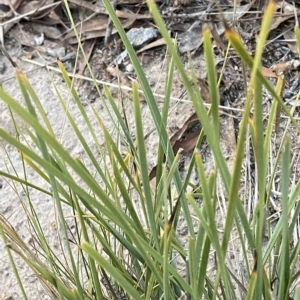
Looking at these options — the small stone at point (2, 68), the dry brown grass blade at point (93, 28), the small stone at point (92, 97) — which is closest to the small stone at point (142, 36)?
the dry brown grass blade at point (93, 28)

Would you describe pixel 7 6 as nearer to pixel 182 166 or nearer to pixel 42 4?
pixel 42 4

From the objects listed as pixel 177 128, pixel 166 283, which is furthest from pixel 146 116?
pixel 166 283

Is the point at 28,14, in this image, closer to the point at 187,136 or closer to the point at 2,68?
the point at 2,68

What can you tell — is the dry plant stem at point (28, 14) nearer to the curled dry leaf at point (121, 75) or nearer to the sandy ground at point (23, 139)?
the sandy ground at point (23, 139)

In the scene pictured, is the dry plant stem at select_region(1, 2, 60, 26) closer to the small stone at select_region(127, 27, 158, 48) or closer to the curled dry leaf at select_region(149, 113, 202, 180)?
the small stone at select_region(127, 27, 158, 48)

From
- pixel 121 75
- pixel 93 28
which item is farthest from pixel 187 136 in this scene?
pixel 93 28

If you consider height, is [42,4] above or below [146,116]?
above

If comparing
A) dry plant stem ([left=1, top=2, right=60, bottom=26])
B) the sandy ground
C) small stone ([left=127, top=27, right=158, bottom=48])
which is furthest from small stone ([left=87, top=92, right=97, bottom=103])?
dry plant stem ([left=1, top=2, right=60, bottom=26])

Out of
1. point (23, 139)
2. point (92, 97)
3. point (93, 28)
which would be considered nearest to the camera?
point (23, 139)
